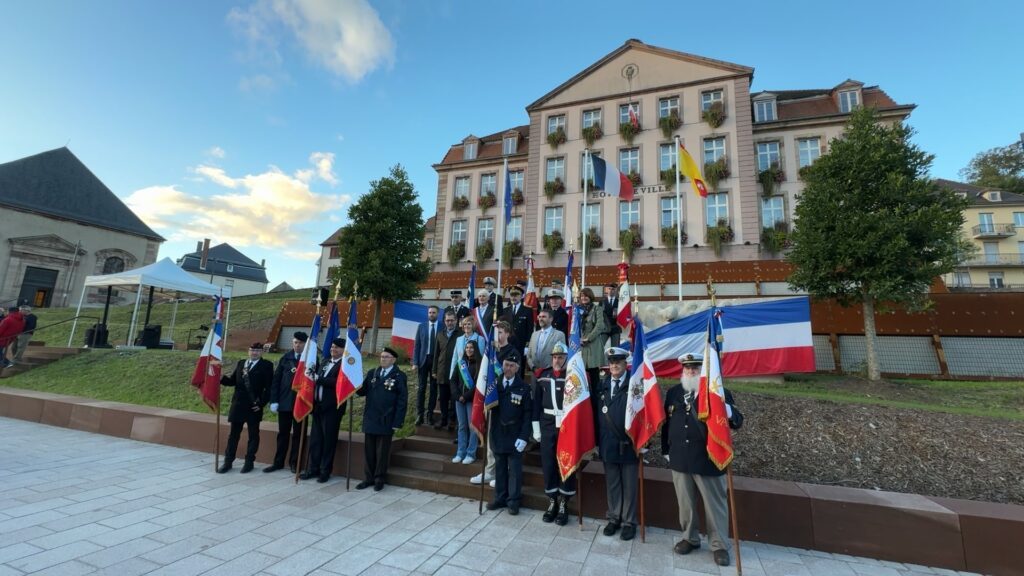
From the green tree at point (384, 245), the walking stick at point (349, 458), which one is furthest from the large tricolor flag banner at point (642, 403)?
the green tree at point (384, 245)

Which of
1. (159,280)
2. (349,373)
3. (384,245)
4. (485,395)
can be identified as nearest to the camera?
(485,395)

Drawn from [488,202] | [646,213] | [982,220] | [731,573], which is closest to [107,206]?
[488,202]

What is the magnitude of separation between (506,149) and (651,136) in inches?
392

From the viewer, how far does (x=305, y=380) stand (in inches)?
260

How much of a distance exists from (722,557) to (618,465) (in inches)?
51.6

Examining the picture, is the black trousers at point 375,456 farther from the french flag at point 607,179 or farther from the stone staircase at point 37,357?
the stone staircase at point 37,357

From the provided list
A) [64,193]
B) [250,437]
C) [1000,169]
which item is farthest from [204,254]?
[1000,169]

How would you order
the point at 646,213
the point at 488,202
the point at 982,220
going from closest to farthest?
1. the point at 646,213
2. the point at 488,202
3. the point at 982,220

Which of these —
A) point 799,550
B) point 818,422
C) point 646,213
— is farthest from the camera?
point 646,213

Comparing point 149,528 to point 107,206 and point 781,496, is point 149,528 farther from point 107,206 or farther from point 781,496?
point 107,206

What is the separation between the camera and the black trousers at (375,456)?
6188mm

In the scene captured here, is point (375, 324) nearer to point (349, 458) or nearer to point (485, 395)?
point (349, 458)

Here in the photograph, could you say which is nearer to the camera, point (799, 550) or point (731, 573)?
point (731, 573)

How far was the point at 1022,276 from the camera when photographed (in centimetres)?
3731
